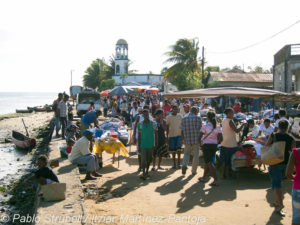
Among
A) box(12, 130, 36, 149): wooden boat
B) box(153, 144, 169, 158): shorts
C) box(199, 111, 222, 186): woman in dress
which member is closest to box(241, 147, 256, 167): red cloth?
box(199, 111, 222, 186): woman in dress

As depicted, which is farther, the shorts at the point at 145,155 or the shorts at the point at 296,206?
the shorts at the point at 145,155

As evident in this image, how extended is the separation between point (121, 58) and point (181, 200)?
67.1m

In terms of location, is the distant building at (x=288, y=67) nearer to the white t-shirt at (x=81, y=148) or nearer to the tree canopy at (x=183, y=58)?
the tree canopy at (x=183, y=58)

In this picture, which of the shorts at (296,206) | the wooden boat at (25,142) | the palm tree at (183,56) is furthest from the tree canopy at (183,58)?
the shorts at (296,206)

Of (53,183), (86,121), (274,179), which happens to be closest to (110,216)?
(53,183)

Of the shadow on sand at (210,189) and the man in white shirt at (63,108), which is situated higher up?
the man in white shirt at (63,108)

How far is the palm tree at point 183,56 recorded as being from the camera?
34.1 m

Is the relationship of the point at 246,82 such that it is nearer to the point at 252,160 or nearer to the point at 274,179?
the point at 252,160

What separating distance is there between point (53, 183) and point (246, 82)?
101 ft

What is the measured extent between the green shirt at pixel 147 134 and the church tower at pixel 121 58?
6340cm

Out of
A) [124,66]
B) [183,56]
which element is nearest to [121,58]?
[124,66]

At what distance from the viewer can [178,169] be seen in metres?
9.60

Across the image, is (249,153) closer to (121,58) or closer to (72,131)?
(72,131)

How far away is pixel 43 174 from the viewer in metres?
6.62
